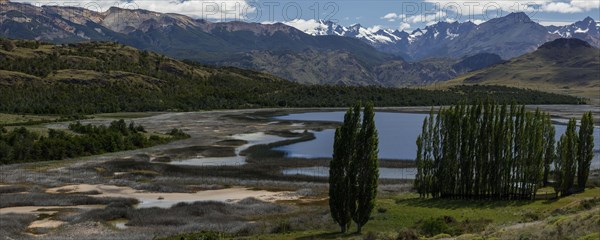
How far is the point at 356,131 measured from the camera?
200 ft

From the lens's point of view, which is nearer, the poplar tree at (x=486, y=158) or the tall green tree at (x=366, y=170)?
the tall green tree at (x=366, y=170)

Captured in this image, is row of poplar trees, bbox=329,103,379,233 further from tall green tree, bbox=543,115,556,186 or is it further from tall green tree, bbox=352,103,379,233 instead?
tall green tree, bbox=543,115,556,186

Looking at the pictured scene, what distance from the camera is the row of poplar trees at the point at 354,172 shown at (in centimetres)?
5891

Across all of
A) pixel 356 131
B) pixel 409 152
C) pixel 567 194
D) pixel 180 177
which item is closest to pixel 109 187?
pixel 180 177

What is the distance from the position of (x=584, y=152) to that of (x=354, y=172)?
43070 mm

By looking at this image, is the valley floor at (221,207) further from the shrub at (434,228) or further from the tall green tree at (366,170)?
the tall green tree at (366,170)

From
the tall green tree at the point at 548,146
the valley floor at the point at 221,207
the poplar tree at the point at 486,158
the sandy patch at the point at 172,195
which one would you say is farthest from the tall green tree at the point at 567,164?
the sandy patch at the point at 172,195

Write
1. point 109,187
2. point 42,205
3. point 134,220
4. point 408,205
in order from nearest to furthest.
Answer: point 134,220, point 408,205, point 42,205, point 109,187

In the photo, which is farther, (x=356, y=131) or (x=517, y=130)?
(x=517, y=130)

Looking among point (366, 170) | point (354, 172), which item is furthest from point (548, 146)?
point (354, 172)

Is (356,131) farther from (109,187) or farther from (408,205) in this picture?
(109,187)

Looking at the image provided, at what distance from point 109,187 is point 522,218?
62.9 meters

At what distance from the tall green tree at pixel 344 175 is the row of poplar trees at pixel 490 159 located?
22.3 metres

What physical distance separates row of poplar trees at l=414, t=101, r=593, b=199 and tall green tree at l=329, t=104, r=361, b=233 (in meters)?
22.3
